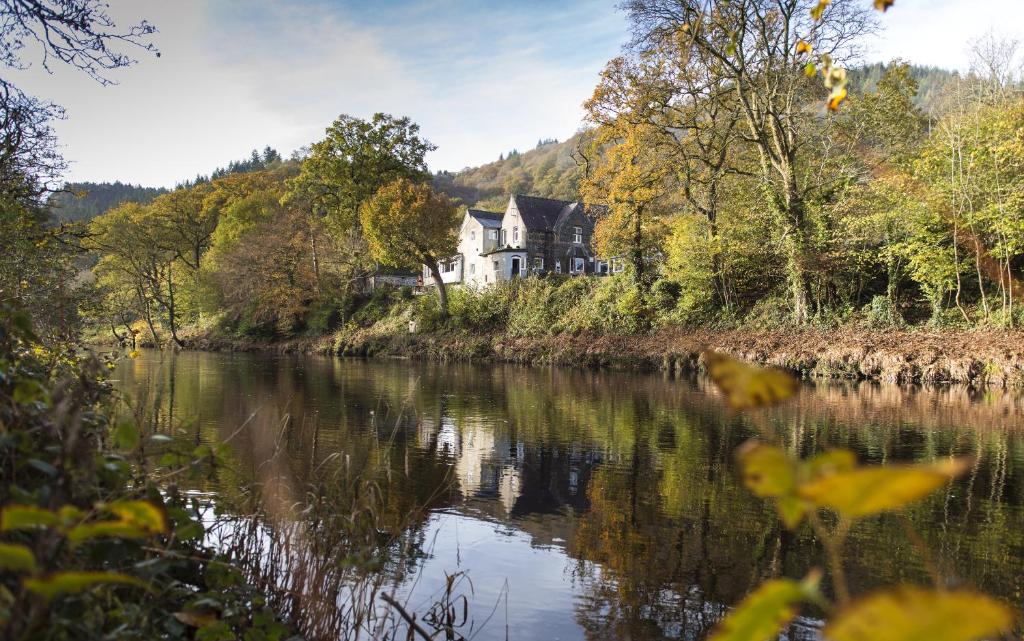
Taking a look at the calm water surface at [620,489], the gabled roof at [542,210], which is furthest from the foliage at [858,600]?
the gabled roof at [542,210]

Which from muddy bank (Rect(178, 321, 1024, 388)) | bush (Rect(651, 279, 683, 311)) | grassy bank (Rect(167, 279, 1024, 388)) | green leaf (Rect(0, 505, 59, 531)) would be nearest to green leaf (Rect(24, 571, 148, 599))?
green leaf (Rect(0, 505, 59, 531))

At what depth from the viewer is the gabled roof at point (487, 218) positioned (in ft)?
219

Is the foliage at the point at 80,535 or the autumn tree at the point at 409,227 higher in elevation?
the autumn tree at the point at 409,227

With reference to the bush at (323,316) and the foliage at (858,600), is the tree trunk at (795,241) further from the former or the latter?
the bush at (323,316)

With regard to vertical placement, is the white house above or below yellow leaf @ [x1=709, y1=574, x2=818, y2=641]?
above

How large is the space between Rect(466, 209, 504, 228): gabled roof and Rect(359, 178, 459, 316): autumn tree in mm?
23045

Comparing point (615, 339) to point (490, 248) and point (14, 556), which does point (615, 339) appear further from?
point (490, 248)

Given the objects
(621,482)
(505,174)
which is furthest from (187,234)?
(505,174)

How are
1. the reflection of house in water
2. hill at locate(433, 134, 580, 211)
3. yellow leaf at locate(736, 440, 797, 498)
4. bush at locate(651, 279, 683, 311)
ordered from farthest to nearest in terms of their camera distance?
hill at locate(433, 134, 580, 211) → bush at locate(651, 279, 683, 311) → the reflection of house in water → yellow leaf at locate(736, 440, 797, 498)

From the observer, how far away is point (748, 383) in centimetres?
142

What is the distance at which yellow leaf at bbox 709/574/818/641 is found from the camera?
0.96 m

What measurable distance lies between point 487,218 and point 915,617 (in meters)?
67.5

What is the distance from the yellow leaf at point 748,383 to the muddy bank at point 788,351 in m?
16.9

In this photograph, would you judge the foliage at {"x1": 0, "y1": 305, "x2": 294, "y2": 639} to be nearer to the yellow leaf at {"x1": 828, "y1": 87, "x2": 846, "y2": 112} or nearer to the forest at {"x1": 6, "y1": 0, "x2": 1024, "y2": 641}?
the forest at {"x1": 6, "y1": 0, "x2": 1024, "y2": 641}
